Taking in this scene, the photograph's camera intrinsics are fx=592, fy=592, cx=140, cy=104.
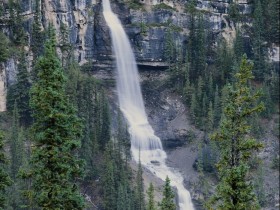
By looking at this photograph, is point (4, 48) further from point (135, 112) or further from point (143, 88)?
point (143, 88)

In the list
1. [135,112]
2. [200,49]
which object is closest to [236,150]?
[135,112]

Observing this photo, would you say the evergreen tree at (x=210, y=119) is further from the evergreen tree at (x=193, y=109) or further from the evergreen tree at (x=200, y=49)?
the evergreen tree at (x=200, y=49)

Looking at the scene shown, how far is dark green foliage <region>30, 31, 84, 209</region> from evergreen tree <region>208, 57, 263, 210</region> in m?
6.41

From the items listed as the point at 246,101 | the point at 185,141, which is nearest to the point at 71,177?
the point at 246,101

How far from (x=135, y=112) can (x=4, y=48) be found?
28.0m

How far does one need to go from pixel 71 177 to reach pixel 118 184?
56.2m

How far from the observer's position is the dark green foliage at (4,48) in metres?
91.8

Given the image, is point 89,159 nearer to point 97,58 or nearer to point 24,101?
point 24,101

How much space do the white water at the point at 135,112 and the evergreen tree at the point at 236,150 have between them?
6289 cm

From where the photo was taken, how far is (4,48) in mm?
92875

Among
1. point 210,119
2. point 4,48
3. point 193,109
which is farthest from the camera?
point 193,109

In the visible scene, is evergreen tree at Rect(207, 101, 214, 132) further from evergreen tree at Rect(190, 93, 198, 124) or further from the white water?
the white water

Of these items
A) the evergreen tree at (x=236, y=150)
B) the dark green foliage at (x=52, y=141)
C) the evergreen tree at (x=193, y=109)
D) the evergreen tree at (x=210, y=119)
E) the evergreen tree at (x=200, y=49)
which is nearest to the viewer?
the dark green foliage at (x=52, y=141)

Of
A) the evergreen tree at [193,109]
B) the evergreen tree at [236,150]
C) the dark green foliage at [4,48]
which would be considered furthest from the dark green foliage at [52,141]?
the evergreen tree at [193,109]
